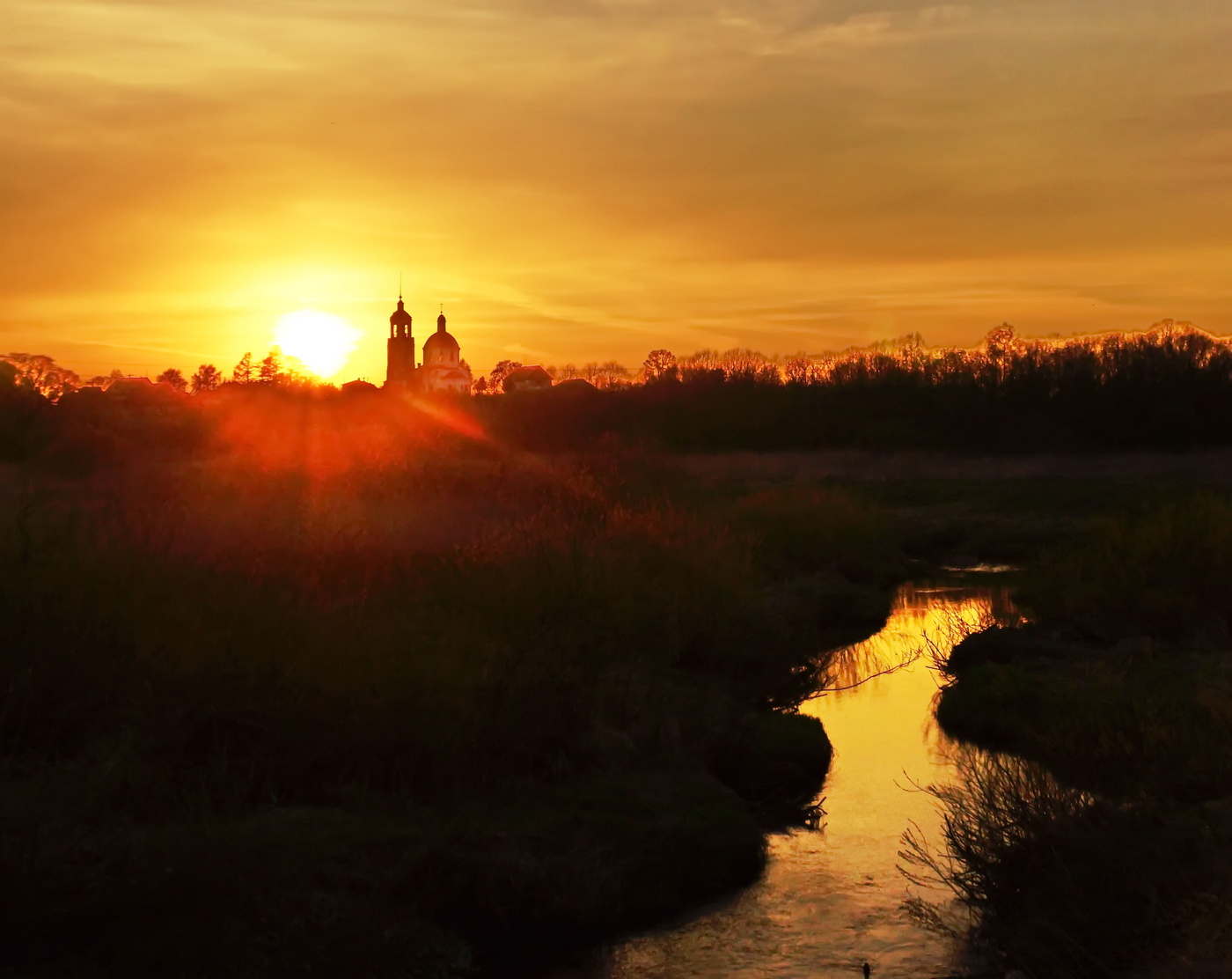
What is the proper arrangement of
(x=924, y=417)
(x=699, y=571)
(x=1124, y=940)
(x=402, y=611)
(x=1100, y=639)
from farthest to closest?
(x=924, y=417), (x=1100, y=639), (x=699, y=571), (x=402, y=611), (x=1124, y=940)

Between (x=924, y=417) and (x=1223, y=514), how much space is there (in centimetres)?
4081

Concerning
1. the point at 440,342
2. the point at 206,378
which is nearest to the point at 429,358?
the point at 440,342

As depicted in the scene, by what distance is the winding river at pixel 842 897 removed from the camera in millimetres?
7355

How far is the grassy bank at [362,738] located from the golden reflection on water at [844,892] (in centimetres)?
31

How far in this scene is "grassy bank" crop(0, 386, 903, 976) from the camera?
658 centimetres

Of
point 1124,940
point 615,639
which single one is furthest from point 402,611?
point 1124,940

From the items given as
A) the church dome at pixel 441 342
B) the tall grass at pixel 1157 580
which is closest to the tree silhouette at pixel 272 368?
the tall grass at pixel 1157 580

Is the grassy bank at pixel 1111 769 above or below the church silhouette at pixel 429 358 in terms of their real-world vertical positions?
below

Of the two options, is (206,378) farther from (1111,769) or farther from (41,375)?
(1111,769)

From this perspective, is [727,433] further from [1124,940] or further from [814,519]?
[1124,940]

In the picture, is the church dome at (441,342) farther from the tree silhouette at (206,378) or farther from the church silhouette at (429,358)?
the tree silhouette at (206,378)

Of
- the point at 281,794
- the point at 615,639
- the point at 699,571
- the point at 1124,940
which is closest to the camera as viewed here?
the point at 1124,940

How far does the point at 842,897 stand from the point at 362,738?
3.15 metres

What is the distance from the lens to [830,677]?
1454 cm
